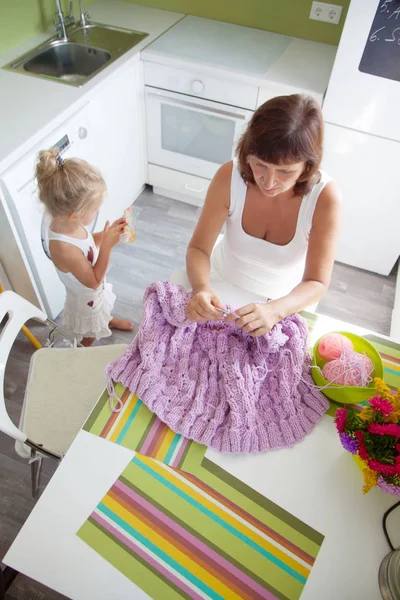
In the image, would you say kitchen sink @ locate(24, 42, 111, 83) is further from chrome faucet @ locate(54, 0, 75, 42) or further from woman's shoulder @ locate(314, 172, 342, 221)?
woman's shoulder @ locate(314, 172, 342, 221)

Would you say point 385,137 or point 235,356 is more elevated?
point 235,356

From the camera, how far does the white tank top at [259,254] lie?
1.28m

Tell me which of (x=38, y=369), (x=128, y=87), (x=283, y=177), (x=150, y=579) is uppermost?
(x=283, y=177)

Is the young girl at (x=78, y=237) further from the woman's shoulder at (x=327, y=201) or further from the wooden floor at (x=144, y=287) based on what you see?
the woman's shoulder at (x=327, y=201)

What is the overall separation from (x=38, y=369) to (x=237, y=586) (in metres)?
0.89

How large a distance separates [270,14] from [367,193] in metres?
1.09

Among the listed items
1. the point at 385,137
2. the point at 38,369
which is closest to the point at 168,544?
the point at 38,369

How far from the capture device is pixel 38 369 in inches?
55.2

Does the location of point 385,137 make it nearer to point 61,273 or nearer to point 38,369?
point 61,273

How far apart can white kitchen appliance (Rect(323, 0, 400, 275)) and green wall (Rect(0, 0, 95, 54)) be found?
1.41 meters

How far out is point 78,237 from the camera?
1.51 metres

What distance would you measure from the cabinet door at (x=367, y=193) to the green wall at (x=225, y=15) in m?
0.69

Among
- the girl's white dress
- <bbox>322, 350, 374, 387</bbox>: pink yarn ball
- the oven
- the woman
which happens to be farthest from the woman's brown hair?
the oven

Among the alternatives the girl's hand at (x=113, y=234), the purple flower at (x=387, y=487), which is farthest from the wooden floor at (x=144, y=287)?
the purple flower at (x=387, y=487)
